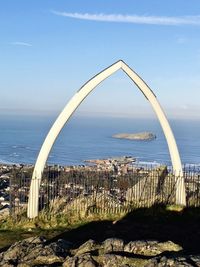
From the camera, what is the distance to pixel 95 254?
9.52 meters

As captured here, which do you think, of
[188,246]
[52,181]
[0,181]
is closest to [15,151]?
[0,181]

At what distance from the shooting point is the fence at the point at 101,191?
720 inches

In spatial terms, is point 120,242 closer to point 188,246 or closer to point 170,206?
point 188,246

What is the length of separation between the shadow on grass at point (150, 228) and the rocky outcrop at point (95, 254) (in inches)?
128

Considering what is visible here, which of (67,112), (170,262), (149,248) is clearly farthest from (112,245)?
(67,112)

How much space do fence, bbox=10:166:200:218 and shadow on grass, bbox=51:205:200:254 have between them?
0.67 metres

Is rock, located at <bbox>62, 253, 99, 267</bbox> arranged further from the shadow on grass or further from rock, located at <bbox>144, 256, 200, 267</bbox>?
the shadow on grass

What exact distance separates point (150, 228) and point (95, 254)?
7099 mm

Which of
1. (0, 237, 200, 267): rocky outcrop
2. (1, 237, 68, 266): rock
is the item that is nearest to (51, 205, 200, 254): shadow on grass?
(1, 237, 68, 266): rock

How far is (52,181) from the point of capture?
67.6 ft

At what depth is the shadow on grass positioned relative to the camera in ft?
48.0

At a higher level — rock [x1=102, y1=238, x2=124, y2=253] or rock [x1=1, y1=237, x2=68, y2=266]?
rock [x1=102, y1=238, x2=124, y2=253]

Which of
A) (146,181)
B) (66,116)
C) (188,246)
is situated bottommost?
(188,246)

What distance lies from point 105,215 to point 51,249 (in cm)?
791
